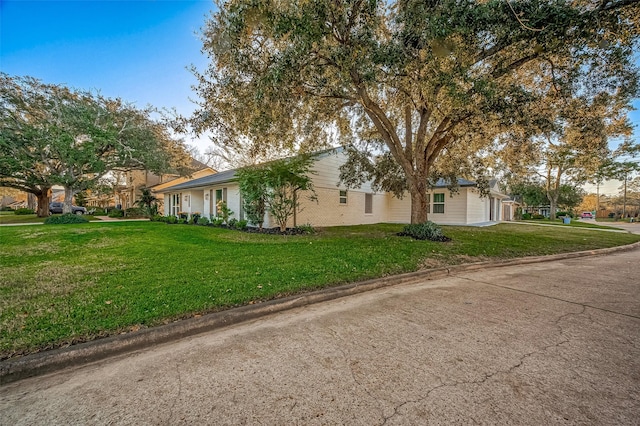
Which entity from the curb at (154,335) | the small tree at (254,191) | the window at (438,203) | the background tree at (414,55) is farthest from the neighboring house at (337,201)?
the curb at (154,335)

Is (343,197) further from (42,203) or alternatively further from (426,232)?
(42,203)

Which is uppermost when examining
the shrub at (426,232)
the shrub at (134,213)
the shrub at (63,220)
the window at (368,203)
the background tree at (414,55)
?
the background tree at (414,55)

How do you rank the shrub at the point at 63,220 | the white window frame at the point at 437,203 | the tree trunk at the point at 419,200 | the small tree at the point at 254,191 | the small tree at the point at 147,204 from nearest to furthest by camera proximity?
the tree trunk at the point at 419,200
the small tree at the point at 254,191
the shrub at the point at 63,220
the white window frame at the point at 437,203
the small tree at the point at 147,204

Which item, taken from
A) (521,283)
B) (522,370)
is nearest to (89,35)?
(522,370)

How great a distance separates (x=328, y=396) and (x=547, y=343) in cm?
235

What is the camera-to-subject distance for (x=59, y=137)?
15.1 meters

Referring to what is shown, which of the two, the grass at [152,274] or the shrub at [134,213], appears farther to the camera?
the shrub at [134,213]

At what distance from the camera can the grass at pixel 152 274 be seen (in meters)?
2.98

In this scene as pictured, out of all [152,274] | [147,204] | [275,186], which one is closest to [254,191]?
[275,186]

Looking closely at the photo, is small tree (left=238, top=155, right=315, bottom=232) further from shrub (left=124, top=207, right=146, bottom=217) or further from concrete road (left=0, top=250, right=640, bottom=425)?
shrub (left=124, top=207, right=146, bottom=217)

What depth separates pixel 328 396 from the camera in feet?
6.36

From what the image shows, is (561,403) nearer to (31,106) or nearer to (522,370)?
(522,370)

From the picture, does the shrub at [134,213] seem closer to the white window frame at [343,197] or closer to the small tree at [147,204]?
the small tree at [147,204]

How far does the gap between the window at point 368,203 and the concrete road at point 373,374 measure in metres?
14.3
